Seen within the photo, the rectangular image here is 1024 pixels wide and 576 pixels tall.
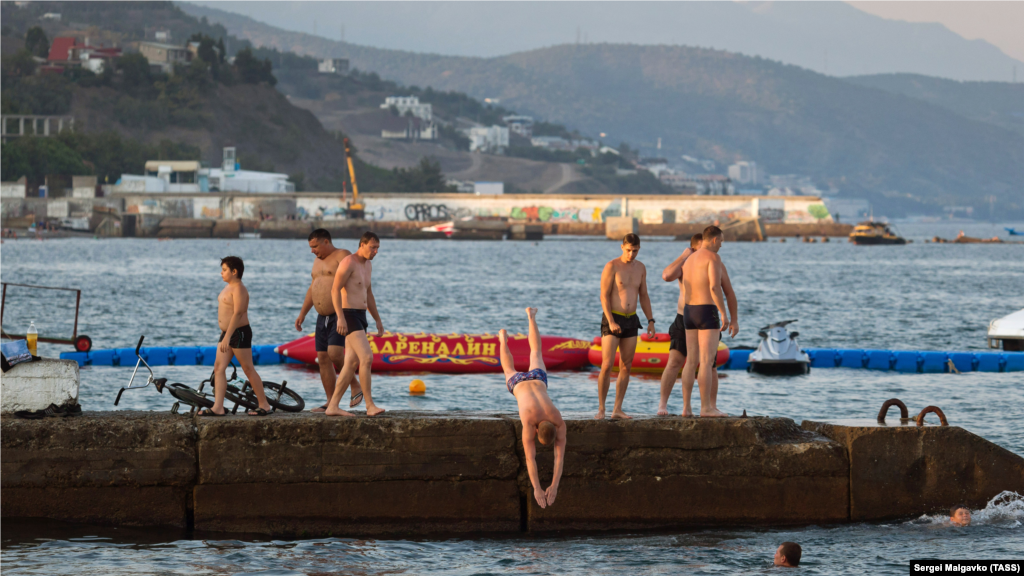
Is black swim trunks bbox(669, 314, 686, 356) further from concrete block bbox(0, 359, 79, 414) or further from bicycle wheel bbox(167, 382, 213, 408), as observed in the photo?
concrete block bbox(0, 359, 79, 414)

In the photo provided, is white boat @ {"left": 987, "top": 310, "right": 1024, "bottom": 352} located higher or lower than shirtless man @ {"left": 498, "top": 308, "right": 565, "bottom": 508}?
lower

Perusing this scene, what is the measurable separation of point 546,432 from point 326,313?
12.5ft

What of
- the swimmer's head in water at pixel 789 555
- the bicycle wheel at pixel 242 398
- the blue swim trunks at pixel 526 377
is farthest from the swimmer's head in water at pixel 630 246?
the bicycle wheel at pixel 242 398

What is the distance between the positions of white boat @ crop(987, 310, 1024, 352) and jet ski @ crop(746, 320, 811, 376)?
7893 millimetres

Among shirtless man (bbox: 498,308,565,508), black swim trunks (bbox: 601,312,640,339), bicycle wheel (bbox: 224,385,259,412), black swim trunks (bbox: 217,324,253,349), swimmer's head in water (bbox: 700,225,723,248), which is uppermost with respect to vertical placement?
swimmer's head in water (bbox: 700,225,723,248)

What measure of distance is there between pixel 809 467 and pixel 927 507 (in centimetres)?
141

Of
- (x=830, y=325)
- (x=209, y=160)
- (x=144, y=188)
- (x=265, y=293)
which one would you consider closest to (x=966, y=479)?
(x=830, y=325)

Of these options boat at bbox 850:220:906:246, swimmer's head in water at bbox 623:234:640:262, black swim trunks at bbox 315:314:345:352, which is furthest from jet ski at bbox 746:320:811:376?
boat at bbox 850:220:906:246

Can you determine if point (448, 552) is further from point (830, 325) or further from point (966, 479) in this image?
point (830, 325)

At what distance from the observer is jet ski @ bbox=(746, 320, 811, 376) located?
25.5m

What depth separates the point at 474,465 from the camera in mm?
11172

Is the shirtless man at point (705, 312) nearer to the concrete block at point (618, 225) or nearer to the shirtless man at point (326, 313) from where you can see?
the shirtless man at point (326, 313)

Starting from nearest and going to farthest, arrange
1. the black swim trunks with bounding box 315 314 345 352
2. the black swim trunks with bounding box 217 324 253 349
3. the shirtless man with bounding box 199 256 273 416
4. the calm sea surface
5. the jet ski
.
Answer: the calm sea surface < the shirtless man with bounding box 199 256 273 416 < the black swim trunks with bounding box 217 324 253 349 < the black swim trunks with bounding box 315 314 345 352 < the jet ski

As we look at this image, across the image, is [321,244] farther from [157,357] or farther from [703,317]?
[157,357]
